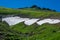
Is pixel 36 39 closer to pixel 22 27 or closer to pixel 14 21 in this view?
pixel 22 27

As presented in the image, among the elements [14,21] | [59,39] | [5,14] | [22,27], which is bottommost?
[59,39]

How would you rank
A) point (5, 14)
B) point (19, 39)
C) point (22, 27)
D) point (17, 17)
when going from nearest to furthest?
point (19, 39)
point (22, 27)
point (17, 17)
point (5, 14)

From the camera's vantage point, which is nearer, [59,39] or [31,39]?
[59,39]

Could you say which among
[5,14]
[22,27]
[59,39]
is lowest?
[59,39]

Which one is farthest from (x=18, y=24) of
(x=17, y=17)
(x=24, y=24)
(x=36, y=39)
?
(x=36, y=39)

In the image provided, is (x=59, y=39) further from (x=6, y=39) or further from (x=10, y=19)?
(x=10, y=19)

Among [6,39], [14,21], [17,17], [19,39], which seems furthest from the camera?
[17,17]

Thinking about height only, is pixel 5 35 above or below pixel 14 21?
below

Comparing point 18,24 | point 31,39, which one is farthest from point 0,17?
point 31,39

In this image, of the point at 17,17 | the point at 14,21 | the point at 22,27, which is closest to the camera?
the point at 22,27
